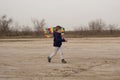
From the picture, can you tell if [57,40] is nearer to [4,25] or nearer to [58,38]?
[58,38]

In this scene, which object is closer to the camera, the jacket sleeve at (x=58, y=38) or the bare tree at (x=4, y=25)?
the jacket sleeve at (x=58, y=38)

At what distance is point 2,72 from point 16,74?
770 mm

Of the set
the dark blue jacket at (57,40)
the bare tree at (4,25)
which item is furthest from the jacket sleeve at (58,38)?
the bare tree at (4,25)

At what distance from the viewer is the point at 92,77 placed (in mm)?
7324

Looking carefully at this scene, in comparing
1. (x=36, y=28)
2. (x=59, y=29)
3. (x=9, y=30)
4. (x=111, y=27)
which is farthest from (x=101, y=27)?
(x=59, y=29)

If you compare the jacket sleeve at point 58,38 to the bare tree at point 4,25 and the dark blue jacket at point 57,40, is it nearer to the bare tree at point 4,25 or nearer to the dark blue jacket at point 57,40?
the dark blue jacket at point 57,40

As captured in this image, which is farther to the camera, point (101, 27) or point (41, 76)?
point (101, 27)

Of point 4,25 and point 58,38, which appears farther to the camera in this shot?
point 4,25

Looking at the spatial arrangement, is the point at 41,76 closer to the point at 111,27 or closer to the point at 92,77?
the point at 92,77

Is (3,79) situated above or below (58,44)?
below

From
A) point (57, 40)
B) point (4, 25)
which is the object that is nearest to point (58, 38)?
point (57, 40)

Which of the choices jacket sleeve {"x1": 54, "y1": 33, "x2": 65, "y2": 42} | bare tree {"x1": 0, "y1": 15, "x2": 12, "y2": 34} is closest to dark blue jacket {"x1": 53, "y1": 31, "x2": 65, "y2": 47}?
jacket sleeve {"x1": 54, "y1": 33, "x2": 65, "y2": 42}

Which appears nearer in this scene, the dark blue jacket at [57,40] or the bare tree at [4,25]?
the dark blue jacket at [57,40]

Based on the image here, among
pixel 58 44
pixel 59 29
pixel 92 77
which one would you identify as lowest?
pixel 92 77
